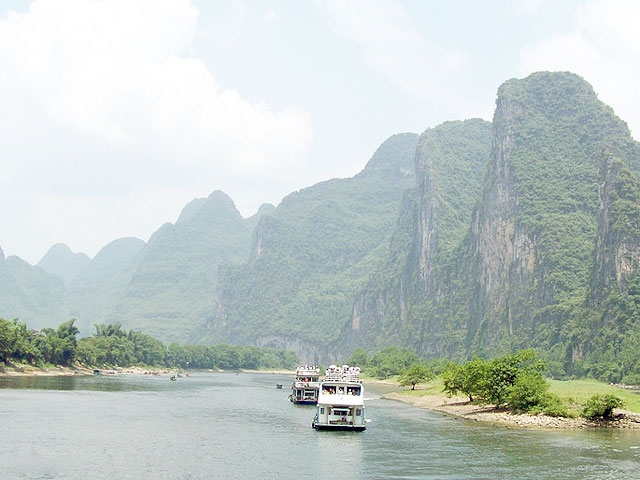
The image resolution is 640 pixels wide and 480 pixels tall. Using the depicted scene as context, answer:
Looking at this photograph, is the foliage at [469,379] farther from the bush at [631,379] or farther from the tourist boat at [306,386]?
the bush at [631,379]

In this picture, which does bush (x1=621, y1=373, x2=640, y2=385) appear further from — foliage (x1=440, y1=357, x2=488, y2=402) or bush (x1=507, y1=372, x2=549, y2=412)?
bush (x1=507, y1=372, x2=549, y2=412)

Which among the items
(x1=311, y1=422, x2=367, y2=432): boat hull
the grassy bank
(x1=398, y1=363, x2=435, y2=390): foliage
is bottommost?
(x1=311, y1=422, x2=367, y2=432): boat hull

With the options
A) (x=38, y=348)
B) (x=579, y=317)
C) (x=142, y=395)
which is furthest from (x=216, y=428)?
(x=579, y=317)

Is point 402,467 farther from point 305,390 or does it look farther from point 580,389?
point 305,390

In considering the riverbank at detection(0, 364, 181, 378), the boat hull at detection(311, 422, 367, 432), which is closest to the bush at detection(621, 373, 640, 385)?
the boat hull at detection(311, 422, 367, 432)

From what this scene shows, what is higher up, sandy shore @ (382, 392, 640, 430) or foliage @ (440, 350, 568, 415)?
foliage @ (440, 350, 568, 415)

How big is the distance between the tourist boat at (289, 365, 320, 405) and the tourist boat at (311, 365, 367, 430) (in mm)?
36068

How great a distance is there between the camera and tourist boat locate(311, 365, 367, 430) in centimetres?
6725

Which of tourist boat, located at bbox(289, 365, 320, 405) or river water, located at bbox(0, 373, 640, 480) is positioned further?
tourist boat, located at bbox(289, 365, 320, 405)

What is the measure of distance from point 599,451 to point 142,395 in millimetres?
73694

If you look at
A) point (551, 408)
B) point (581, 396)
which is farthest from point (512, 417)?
point (581, 396)

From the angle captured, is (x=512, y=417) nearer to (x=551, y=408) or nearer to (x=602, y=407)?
(x=551, y=408)

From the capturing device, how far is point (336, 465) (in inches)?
1933

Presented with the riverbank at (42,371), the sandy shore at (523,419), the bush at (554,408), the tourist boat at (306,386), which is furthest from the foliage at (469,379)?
the riverbank at (42,371)
